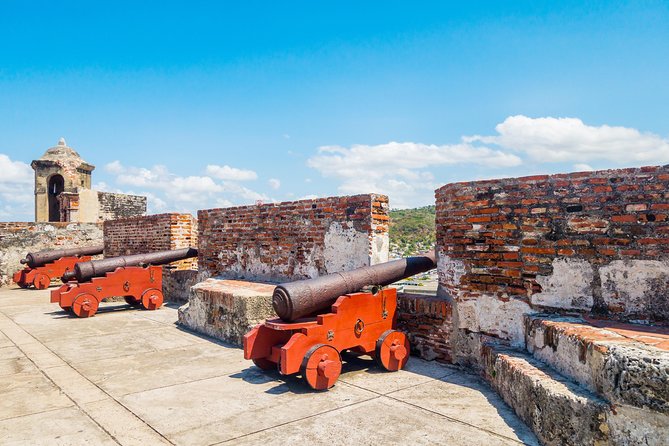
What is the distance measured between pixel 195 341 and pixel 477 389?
3771mm

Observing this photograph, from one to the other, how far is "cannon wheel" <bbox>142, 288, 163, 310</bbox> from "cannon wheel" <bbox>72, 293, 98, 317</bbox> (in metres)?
0.90

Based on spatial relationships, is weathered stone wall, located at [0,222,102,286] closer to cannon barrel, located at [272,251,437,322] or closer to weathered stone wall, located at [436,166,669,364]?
cannon barrel, located at [272,251,437,322]

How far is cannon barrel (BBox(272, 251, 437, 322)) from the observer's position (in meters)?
4.28

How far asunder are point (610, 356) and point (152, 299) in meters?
8.20

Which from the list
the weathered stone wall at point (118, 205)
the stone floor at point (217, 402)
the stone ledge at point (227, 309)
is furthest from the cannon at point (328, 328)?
the weathered stone wall at point (118, 205)

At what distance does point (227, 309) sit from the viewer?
6289mm

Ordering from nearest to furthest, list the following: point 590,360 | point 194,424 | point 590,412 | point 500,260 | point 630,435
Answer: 1. point 630,435
2. point 590,412
3. point 590,360
4. point 194,424
5. point 500,260

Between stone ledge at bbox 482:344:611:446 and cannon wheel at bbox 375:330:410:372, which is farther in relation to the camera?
cannon wheel at bbox 375:330:410:372

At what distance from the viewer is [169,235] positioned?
1072cm

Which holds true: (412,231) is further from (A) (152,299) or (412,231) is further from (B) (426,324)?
(B) (426,324)

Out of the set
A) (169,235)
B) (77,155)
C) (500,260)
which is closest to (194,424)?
(500,260)

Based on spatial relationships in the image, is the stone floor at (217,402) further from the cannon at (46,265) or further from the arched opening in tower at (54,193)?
the arched opening in tower at (54,193)

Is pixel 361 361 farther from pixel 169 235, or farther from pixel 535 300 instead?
pixel 169 235

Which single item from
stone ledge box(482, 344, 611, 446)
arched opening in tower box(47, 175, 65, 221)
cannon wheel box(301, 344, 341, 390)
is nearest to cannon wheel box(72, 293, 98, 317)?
cannon wheel box(301, 344, 341, 390)
